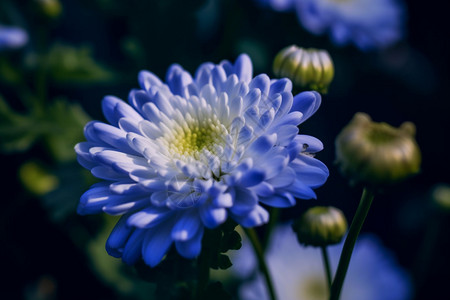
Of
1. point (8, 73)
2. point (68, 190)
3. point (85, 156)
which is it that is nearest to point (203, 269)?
point (85, 156)

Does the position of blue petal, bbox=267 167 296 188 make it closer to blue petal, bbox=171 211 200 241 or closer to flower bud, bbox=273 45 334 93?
blue petal, bbox=171 211 200 241

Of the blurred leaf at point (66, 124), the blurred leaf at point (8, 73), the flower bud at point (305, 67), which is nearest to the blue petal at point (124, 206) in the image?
the flower bud at point (305, 67)

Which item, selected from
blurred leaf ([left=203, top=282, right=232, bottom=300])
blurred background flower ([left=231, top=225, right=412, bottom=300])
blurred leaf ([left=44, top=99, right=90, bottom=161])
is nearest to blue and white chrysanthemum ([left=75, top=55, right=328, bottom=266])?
blurred leaf ([left=203, top=282, right=232, bottom=300])

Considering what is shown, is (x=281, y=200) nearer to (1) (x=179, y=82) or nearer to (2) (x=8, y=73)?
(1) (x=179, y=82)

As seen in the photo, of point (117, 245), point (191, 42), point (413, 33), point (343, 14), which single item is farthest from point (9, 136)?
point (413, 33)

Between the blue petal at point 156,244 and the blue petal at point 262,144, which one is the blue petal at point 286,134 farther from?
the blue petal at point 156,244

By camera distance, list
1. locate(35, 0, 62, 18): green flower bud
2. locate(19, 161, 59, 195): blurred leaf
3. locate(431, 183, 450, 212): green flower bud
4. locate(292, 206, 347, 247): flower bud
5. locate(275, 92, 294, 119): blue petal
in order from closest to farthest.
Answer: locate(275, 92, 294, 119): blue petal
locate(292, 206, 347, 247): flower bud
locate(431, 183, 450, 212): green flower bud
locate(35, 0, 62, 18): green flower bud
locate(19, 161, 59, 195): blurred leaf

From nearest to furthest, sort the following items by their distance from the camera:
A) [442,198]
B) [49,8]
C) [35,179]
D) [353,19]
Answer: [442,198] < [49,8] < [35,179] < [353,19]
